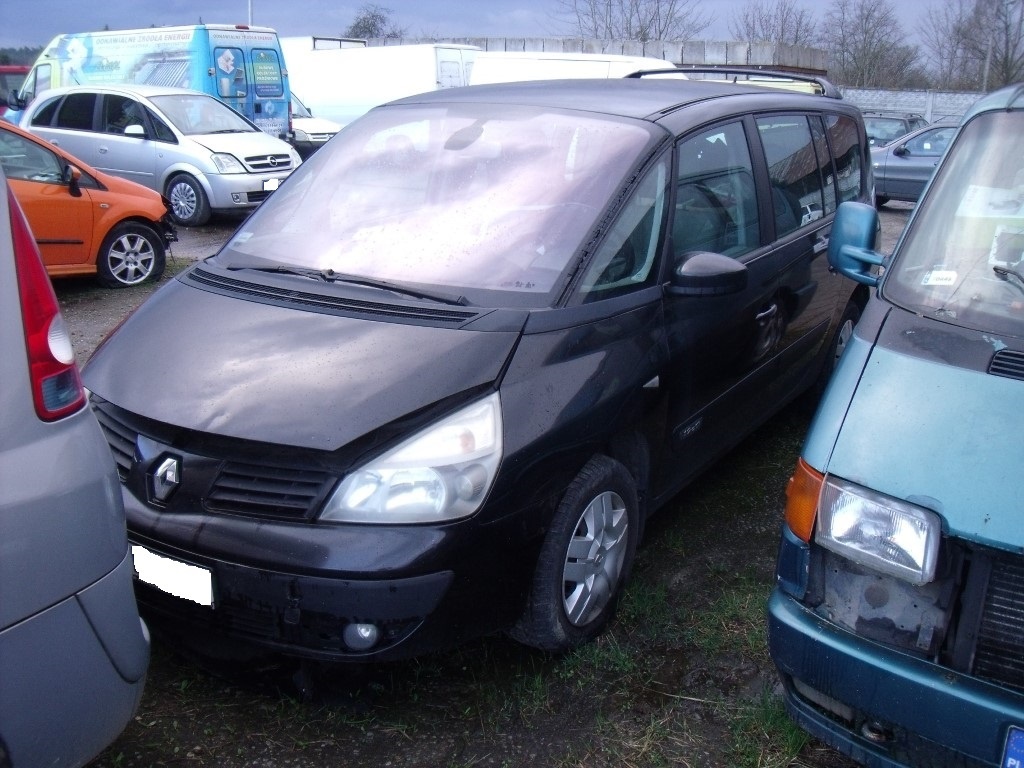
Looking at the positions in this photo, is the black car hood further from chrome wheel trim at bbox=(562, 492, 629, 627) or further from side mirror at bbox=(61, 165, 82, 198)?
side mirror at bbox=(61, 165, 82, 198)

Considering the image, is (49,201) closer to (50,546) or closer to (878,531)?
(50,546)

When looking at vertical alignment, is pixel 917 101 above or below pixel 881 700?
above

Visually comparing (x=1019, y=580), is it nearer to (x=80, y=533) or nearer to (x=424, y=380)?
(x=424, y=380)

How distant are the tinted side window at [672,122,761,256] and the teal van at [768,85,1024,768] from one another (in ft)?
3.37

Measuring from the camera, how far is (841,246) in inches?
130

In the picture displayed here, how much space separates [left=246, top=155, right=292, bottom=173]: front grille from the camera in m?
12.3

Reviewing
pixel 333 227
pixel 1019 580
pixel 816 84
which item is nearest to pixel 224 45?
pixel 816 84

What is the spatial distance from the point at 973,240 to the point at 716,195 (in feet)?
3.77

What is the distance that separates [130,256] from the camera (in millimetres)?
8719

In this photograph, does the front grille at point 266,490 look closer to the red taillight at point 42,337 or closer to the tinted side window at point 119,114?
the red taillight at point 42,337

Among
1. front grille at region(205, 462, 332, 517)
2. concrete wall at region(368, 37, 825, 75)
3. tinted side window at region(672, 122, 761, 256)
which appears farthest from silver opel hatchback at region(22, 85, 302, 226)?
concrete wall at region(368, 37, 825, 75)

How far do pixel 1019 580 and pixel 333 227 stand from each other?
2508 mm

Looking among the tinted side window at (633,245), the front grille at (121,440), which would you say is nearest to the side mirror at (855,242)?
the tinted side window at (633,245)

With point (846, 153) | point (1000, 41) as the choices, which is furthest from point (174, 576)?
point (1000, 41)
